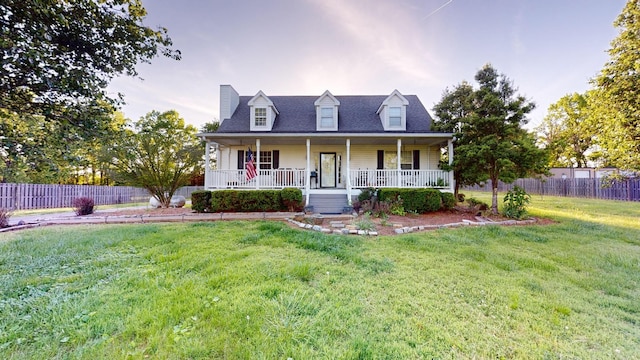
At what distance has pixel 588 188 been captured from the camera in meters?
19.2

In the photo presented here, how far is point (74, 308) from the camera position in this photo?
8.95 feet

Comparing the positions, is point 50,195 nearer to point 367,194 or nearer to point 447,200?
point 367,194

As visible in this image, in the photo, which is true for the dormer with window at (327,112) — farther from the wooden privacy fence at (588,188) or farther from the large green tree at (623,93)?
the wooden privacy fence at (588,188)

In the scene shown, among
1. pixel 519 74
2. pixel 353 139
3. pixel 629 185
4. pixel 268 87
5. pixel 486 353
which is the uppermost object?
pixel 268 87

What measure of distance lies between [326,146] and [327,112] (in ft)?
6.05

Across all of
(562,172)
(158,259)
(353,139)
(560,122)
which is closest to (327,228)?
(158,259)

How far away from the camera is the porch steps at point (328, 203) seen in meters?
10.2

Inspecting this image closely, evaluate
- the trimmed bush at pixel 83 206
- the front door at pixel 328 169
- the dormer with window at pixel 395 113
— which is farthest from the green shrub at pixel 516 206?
the trimmed bush at pixel 83 206

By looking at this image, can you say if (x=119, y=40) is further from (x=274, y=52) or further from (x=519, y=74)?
(x=519, y=74)

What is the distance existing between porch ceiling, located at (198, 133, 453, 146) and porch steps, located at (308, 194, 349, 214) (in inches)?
109

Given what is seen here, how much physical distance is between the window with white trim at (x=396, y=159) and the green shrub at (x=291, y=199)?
19.3 feet

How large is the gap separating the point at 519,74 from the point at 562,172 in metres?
27.8

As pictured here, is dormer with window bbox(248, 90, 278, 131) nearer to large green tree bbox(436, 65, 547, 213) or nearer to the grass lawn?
the grass lawn

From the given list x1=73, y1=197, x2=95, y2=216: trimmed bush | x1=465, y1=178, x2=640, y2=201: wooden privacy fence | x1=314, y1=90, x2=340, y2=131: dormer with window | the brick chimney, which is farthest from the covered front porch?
x1=465, y1=178, x2=640, y2=201: wooden privacy fence
